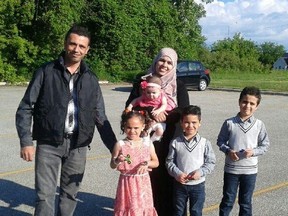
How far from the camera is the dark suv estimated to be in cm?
2158

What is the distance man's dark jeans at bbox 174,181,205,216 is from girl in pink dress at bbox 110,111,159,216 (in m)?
0.30

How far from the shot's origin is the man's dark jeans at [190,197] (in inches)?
153

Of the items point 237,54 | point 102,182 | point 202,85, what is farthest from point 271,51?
point 102,182

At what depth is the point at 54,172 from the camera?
381cm

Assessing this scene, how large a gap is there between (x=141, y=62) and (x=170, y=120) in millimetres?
27144

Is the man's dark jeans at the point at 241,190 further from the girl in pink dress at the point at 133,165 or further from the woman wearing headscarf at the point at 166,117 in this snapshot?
the girl in pink dress at the point at 133,165

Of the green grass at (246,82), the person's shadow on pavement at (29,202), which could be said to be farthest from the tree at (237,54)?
the person's shadow on pavement at (29,202)

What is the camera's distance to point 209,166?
384cm

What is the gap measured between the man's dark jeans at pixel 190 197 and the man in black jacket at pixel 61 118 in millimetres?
745

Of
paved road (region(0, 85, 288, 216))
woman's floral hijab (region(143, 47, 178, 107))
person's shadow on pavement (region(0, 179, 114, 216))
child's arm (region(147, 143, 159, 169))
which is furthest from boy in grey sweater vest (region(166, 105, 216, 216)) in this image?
person's shadow on pavement (region(0, 179, 114, 216))

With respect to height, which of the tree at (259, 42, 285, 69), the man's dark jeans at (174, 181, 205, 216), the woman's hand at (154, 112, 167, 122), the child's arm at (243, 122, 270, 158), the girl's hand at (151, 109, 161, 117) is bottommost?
the man's dark jeans at (174, 181, 205, 216)

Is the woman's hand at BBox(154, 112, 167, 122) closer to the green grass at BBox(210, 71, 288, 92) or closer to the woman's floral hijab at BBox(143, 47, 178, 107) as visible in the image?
the woman's floral hijab at BBox(143, 47, 178, 107)

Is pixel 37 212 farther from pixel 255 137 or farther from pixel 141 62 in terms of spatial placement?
pixel 141 62

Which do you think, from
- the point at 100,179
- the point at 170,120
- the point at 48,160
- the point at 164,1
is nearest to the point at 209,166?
the point at 170,120
